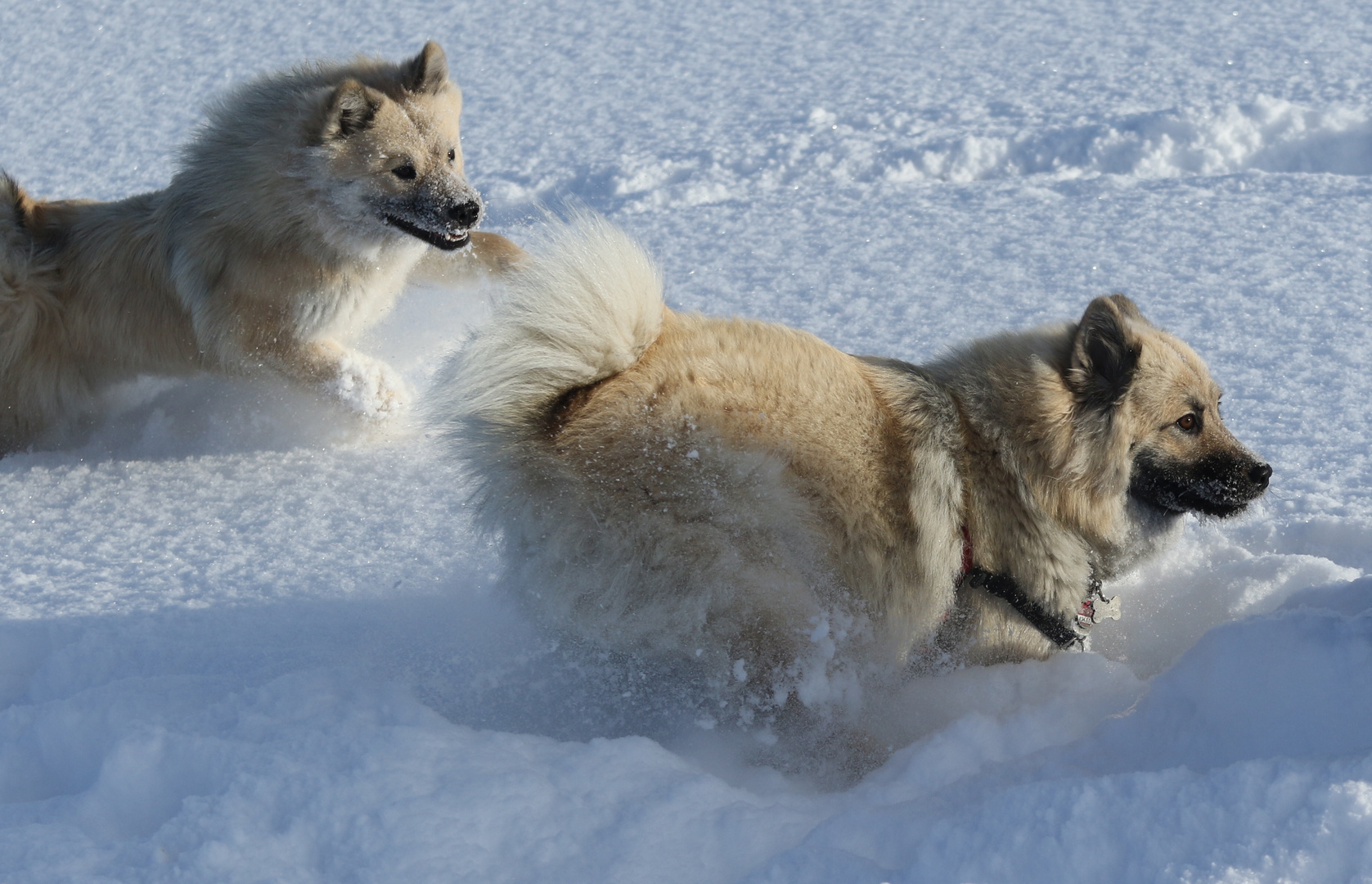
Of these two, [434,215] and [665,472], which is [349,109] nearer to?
[434,215]

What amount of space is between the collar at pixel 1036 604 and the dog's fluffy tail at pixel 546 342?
1.05 metres

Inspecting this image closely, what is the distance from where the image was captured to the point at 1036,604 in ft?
8.64

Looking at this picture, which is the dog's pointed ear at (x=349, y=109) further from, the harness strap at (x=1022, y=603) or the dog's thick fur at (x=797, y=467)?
the harness strap at (x=1022, y=603)

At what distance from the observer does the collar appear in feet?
8.52

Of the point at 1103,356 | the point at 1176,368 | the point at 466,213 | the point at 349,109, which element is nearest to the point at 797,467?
the point at 1103,356

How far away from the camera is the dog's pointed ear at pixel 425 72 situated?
3969 mm

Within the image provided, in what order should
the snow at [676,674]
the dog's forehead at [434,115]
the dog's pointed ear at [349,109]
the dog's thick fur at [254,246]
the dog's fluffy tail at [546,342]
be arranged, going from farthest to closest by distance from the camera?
the dog's forehead at [434,115] → the dog's thick fur at [254,246] → the dog's pointed ear at [349,109] → the dog's fluffy tail at [546,342] → the snow at [676,674]

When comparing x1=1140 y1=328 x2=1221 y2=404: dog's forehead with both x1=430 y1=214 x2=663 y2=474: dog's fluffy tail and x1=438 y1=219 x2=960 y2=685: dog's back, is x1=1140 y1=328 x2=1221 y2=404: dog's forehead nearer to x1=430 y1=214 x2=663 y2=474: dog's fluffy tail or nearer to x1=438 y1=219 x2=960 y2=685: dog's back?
x1=438 y1=219 x2=960 y2=685: dog's back

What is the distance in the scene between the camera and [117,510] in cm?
351

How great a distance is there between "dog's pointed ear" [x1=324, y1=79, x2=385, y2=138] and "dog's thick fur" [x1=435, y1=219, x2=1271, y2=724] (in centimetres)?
183

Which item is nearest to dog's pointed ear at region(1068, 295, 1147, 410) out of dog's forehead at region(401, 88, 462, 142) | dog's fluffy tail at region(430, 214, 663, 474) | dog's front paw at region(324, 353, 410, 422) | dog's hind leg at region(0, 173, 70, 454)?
dog's fluffy tail at region(430, 214, 663, 474)

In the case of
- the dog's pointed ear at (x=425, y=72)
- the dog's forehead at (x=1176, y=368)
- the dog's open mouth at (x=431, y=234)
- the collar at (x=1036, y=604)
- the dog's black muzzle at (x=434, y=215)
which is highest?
the dog's pointed ear at (x=425, y=72)

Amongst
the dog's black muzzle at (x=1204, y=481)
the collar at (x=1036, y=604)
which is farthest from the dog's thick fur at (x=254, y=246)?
the dog's black muzzle at (x=1204, y=481)

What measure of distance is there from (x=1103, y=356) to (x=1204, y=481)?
1.50 ft
